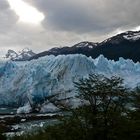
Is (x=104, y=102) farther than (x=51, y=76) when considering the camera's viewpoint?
No

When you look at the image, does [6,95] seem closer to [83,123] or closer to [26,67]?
[26,67]

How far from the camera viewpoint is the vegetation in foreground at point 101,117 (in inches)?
773

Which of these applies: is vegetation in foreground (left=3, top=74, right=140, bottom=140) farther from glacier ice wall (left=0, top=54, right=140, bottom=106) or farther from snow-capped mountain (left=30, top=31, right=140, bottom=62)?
snow-capped mountain (left=30, top=31, right=140, bottom=62)

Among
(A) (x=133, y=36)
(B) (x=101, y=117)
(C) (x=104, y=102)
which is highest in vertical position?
(A) (x=133, y=36)

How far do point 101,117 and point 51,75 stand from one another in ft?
205

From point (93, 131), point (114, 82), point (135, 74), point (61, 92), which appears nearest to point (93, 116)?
point (93, 131)

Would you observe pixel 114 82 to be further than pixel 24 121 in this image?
No

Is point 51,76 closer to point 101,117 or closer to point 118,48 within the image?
point 101,117

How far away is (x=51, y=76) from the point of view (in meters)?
81.3

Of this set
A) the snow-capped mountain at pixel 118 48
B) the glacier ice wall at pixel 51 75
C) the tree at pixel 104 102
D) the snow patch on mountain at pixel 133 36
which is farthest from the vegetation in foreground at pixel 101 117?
the snow patch on mountain at pixel 133 36

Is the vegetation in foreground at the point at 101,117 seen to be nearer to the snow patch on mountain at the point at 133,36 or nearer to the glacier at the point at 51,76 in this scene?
the glacier at the point at 51,76

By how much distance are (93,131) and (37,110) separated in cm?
6620

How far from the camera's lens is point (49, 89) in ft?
267

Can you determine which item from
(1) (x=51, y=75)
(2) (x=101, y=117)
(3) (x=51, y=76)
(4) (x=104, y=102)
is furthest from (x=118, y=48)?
(2) (x=101, y=117)
